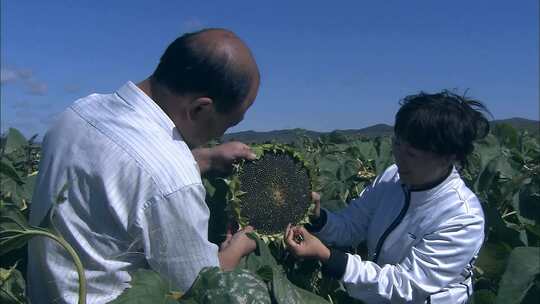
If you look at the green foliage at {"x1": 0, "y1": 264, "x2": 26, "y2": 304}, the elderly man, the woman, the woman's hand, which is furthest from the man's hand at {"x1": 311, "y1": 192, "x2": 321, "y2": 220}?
the green foliage at {"x1": 0, "y1": 264, "x2": 26, "y2": 304}

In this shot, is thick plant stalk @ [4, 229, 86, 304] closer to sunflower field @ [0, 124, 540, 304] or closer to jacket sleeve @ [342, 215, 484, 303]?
sunflower field @ [0, 124, 540, 304]

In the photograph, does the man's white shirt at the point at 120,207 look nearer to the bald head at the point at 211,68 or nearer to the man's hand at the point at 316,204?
the bald head at the point at 211,68

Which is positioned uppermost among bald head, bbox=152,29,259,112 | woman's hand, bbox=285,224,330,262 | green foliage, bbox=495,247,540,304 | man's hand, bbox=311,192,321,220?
bald head, bbox=152,29,259,112

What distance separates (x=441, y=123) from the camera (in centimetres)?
295

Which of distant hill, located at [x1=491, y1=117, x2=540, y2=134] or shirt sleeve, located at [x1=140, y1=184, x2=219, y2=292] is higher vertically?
shirt sleeve, located at [x1=140, y1=184, x2=219, y2=292]

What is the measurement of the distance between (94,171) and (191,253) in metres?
0.36

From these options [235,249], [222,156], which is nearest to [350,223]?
[222,156]

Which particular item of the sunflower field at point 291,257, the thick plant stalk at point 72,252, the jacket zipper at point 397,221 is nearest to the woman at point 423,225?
the jacket zipper at point 397,221

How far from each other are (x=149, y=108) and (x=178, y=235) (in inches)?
16.4

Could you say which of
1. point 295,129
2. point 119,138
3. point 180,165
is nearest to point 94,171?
point 119,138

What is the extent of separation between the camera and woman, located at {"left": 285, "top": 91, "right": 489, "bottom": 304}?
9.34ft

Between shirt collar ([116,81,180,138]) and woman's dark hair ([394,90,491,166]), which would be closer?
shirt collar ([116,81,180,138])

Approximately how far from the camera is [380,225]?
10.4 feet

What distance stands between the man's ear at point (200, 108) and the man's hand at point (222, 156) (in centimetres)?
56
